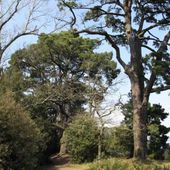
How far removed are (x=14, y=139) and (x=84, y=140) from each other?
21844 mm

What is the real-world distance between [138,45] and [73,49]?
1995 centimetres

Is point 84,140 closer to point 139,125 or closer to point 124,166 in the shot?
point 139,125

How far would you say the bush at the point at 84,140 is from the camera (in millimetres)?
37719

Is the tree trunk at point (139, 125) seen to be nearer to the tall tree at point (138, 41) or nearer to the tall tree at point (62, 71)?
the tall tree at point (138, 41)

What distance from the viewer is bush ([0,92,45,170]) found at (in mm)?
15745

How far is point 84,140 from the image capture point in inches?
1490

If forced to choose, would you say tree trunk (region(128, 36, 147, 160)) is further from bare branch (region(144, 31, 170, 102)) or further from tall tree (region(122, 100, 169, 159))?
tall tree (region(122, 100, 169, 159))

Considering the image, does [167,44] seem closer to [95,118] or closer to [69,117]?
[95,118]

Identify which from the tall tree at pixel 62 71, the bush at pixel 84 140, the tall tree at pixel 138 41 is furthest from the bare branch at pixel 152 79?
the tall tree at pixel 62 71

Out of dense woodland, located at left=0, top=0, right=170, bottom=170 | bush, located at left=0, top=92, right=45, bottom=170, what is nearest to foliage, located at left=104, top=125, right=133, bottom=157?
dense woodland, located at left=0, top=0, right=170, bottom=170

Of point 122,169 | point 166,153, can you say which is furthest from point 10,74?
point 122,169

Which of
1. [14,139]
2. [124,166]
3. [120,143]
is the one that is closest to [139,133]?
[124,166]

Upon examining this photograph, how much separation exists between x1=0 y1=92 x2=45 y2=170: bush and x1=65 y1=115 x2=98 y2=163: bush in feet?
67.1

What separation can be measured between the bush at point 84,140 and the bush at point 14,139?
20.5m
